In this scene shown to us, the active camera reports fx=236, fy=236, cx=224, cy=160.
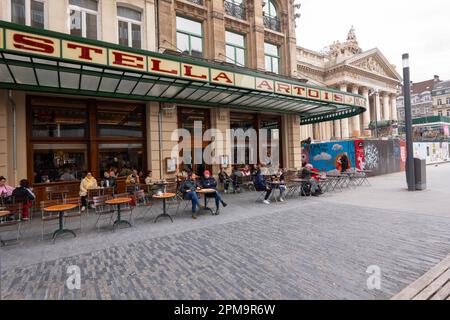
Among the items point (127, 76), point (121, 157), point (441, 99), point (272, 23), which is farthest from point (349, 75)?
point (441, 99)

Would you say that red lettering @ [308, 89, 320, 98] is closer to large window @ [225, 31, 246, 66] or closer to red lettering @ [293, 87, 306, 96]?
red lettering @ [293, 87, 306, 96]

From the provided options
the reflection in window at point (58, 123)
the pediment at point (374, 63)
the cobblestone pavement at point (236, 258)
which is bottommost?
the cobblestone pavement at point (236, 258)

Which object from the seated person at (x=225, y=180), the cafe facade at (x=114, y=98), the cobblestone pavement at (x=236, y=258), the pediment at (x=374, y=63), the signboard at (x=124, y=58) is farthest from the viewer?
the pediment at (x=374, y=63)

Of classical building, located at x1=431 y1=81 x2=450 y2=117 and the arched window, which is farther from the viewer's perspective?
classical building, located at x1=431 y1=81 x2=450 y2=117

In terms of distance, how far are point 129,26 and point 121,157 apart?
6.65 meters

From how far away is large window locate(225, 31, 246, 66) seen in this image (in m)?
15.4

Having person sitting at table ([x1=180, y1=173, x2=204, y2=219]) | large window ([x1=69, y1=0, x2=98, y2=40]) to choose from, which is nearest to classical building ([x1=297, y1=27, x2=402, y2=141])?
large window ([x1=69, y1=0, x2=98, y2=40])

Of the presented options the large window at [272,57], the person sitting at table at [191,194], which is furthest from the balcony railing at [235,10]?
the person sitting at table at [191,194]

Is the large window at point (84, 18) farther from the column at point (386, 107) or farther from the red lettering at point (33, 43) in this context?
the column at point (386, 107)

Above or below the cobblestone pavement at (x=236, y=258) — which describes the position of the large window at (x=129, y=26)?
above

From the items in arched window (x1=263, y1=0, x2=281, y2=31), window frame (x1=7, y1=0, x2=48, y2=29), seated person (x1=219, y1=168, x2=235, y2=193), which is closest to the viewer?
window frame (x1=7, y1=0, x2=48, y2=29)

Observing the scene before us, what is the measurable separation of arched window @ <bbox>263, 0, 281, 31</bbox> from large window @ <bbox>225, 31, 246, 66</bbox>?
2865 millimetres

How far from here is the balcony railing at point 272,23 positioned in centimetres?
1727

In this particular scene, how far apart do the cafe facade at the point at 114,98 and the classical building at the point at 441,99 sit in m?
91.5
